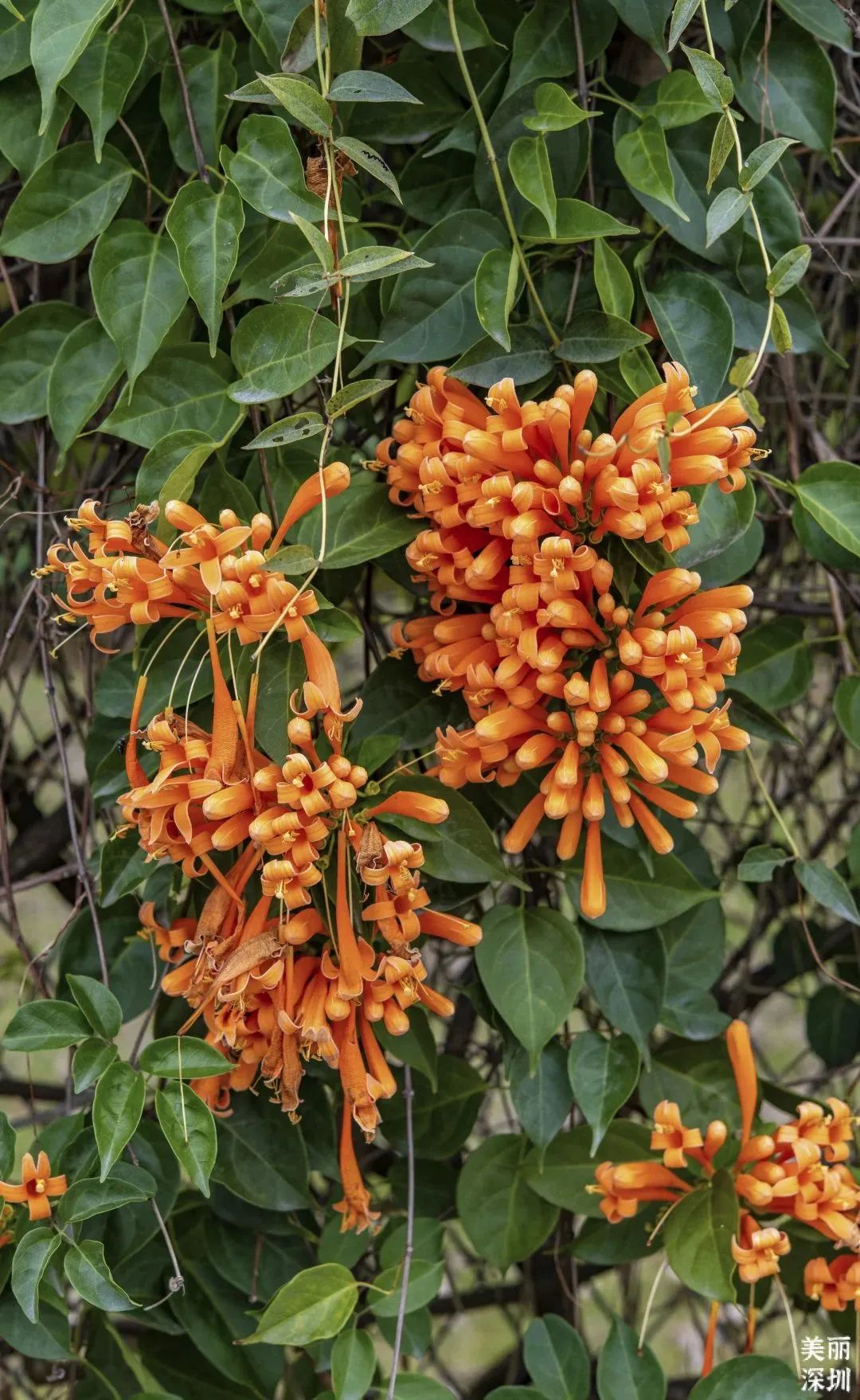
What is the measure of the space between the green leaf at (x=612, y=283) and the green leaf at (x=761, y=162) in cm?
10

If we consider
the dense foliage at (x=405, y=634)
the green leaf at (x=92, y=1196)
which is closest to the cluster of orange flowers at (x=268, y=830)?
the dense foliage at (x=405, y=634)

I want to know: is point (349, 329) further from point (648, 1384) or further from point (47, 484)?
point (648, 1384)

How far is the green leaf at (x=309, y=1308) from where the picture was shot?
36.5 inches

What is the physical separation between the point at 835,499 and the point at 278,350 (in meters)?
0.46

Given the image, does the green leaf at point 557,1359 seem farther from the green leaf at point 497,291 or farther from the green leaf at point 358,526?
the green leaf at point 497,291

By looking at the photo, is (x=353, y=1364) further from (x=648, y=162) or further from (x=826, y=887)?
(x=648, y=162)

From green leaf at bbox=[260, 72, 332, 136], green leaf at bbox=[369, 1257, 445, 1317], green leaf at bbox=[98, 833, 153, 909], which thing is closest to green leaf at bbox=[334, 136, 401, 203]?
→ green leaf at bbox=[260, 72, 332, 136]

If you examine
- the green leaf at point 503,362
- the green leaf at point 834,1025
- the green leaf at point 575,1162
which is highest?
the green leaf at point 503,362

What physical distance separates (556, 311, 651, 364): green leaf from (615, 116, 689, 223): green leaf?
0.09 meters

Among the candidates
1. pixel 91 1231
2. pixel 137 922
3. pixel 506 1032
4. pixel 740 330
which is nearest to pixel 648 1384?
pixel 506 1032

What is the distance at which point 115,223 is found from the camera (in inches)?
36.4

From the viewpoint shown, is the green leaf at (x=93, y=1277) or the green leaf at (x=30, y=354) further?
the green leaf at (x=30, y=354)

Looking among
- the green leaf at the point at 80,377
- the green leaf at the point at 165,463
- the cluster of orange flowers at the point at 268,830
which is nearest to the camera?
the cluster of orange flowers at the point at 268,830

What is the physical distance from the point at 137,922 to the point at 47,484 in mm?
384
